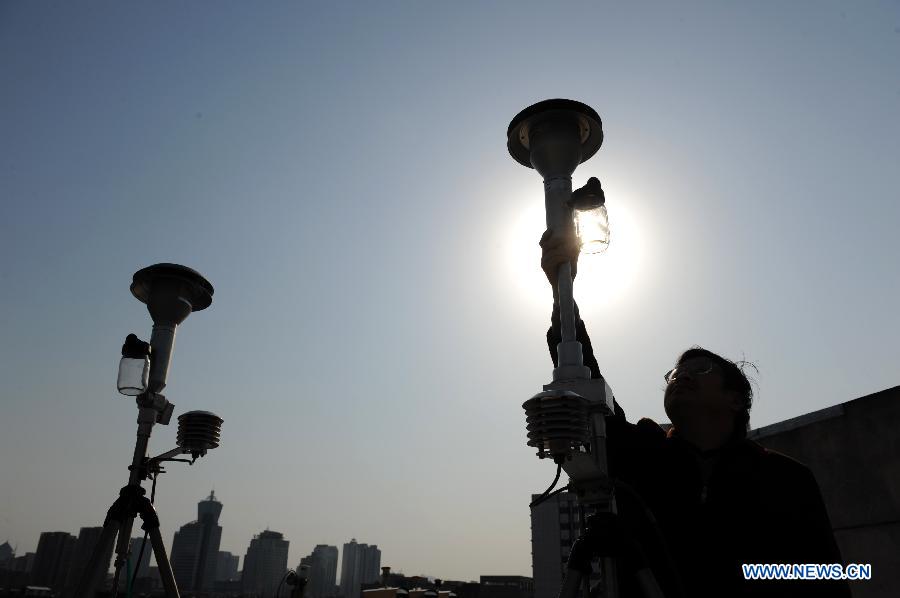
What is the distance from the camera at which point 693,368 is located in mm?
3840

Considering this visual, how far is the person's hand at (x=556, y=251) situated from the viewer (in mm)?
3221

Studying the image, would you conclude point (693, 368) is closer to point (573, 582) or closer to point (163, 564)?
point (573, 582)

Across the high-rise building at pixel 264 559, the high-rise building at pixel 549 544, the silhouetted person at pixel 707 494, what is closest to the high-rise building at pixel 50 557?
the high-rise building at pixel 264 559

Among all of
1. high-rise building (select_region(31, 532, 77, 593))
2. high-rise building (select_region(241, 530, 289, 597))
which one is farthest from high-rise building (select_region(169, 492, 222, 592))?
high-rise building (select_region(31, 532, 77, 593))

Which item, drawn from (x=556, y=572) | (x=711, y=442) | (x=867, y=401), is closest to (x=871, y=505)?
(x=867, y=401)

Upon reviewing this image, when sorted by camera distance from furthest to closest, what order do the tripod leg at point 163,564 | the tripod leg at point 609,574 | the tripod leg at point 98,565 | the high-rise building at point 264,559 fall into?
the high-rise building at point 264,559, the tripod leg at point 163,564, the tripod leg at point 98,565, the tripod leg at point 609,574

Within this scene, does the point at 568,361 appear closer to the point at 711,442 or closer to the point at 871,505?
Answer: the point at 711,442

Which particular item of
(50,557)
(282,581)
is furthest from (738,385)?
(50,557)

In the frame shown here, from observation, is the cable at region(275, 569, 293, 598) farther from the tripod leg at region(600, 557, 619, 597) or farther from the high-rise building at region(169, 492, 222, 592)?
the high-rise building at region(169, 492, 222, 592)

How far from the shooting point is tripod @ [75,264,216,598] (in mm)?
4426

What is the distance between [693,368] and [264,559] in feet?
Result: 530

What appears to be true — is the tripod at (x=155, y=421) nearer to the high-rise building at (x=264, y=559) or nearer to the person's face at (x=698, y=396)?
the person's face at (x=698, y=396)

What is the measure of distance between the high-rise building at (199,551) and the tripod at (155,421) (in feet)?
580

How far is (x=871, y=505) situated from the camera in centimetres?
550
